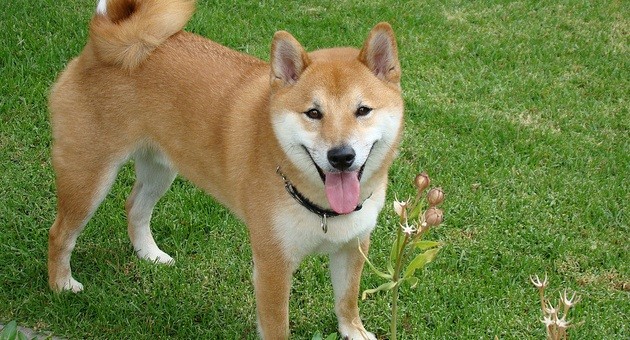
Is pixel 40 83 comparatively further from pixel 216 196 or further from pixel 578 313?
pixel 578 313

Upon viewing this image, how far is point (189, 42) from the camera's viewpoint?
354 centimetres

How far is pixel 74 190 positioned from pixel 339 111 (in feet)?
4.61

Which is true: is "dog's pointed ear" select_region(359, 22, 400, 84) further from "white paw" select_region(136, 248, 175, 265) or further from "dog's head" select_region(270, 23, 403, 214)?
"white paw" select_region(136, 248, 175, 265)

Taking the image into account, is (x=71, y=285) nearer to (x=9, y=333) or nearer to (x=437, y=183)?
(x=9, y=333)

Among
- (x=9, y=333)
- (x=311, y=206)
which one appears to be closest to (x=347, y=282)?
(x=311, y=206)

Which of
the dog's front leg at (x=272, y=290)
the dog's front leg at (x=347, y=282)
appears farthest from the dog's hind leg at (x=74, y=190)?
the dog's front leg at (x=347, y=282)

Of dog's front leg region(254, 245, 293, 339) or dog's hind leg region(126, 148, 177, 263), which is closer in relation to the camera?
dog's front leg region(254, 245, 293, 339)

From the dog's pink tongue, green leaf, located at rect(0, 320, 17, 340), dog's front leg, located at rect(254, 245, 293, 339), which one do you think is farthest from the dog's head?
green leaf, located at rect(0, 320, 17, 340)

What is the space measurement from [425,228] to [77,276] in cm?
289

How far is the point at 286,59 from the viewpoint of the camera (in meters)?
2.98

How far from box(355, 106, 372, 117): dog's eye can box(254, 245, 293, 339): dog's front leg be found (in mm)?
634

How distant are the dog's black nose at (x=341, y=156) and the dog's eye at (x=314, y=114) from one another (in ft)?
0.62

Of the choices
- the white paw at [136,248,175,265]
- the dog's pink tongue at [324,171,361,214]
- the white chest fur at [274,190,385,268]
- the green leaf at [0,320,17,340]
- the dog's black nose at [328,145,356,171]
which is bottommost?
the white paw at [136,248,175,265]

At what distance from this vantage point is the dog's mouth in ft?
9.45
